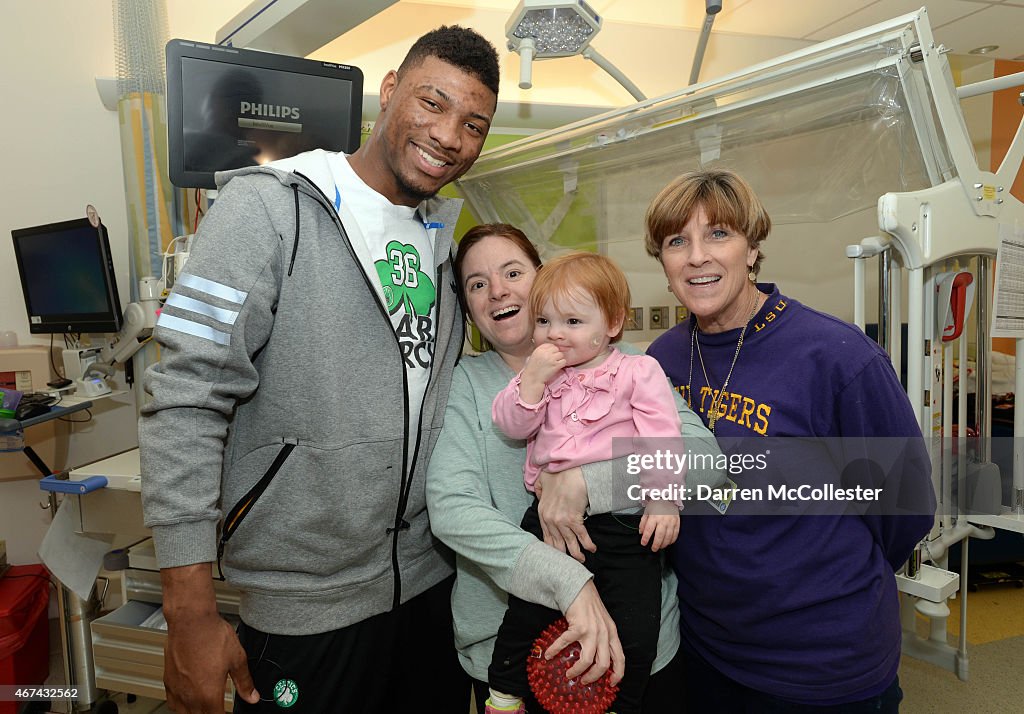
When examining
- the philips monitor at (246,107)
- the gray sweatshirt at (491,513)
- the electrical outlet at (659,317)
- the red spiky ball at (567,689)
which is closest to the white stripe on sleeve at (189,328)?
the gray sweatshirt at (491,513)

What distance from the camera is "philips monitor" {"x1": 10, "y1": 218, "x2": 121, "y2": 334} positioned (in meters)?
2.52

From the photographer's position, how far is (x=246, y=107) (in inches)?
80.4

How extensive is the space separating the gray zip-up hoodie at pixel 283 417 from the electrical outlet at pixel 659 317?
8.34 feet

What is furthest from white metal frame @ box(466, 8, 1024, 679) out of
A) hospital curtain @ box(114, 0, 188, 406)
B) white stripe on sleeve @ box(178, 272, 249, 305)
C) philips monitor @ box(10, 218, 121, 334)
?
philips monitor @ box(10, 218, 121, 334)

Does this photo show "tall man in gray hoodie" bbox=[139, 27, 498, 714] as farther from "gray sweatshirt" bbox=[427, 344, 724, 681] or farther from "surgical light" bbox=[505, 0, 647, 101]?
"surgical light" bbox=[505, 0, 647, 101]

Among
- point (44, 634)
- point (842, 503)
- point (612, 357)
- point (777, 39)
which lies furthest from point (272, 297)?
point (777, 39)

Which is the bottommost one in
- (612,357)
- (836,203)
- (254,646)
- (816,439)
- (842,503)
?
(254,646)

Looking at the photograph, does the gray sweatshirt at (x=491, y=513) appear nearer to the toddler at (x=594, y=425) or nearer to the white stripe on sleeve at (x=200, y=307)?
the toddler at (x=594, y=425)

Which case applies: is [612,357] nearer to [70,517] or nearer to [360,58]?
[70,517]

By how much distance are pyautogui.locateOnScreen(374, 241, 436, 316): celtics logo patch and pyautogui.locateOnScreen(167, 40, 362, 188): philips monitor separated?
1.07 m

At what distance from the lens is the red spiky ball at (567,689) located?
44.1 inches

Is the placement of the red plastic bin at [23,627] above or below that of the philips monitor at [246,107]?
below

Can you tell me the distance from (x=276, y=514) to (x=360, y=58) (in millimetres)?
2836

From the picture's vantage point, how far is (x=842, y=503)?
1193mm
